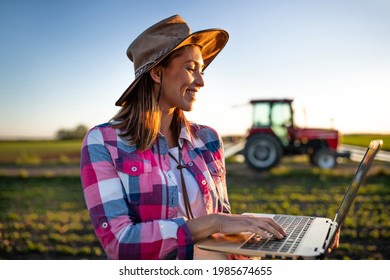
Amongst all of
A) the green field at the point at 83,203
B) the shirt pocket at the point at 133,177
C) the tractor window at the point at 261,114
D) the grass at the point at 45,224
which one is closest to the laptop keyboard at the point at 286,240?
the shirt pocket at the point at 133,177

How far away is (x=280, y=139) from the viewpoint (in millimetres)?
6195

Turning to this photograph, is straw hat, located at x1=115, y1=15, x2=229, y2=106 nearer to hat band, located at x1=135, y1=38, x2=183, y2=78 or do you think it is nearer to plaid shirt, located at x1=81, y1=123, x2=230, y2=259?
hat band, located at x1=135, y1=38, x2=183, y2=78

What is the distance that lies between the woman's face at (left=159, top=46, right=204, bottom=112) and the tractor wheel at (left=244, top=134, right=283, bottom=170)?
4.91m

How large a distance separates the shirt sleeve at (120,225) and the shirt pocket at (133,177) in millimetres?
17

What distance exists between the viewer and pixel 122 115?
1232mm

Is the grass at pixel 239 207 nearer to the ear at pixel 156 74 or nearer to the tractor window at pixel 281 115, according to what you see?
the tractor window at pixel 281 115

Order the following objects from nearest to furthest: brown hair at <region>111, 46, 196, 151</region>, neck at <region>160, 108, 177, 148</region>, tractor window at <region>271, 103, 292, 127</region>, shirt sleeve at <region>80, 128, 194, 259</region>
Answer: shirt sleeve at <region>80, 128, 194, 259</region>
brown hair at <region>111, 46, 196, 151</region>
neck at <region>160, 108, 177, 148</region>
tractor window at <region>271, 103, 292, 127</region>

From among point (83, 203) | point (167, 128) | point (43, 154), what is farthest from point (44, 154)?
point (167, 128)

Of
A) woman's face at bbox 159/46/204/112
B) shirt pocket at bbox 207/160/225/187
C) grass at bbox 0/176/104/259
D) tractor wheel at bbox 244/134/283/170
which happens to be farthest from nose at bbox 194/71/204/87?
tractor wheel at bbox 244/134/283/170

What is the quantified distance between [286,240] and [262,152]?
203 inches

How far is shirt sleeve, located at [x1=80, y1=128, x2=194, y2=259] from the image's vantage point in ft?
3.46

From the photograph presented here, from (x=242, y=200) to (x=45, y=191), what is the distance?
86.9 inches

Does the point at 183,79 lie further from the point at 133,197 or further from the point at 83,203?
the point at 83,203
